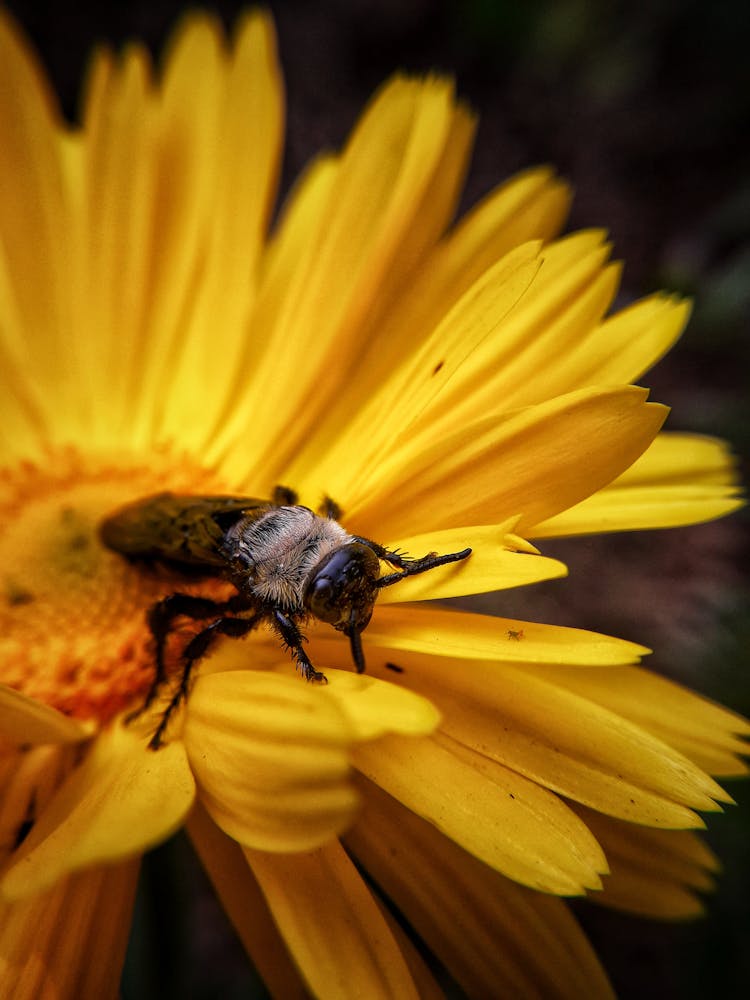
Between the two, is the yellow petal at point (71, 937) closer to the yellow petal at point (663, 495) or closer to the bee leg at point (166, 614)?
the bee leg at point (166, 614)

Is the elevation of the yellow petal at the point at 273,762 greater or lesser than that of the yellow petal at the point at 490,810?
lesser

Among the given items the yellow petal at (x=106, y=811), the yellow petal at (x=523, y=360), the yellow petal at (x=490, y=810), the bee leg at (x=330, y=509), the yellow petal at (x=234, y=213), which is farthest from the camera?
the yellow petal at (x=234, y=213)

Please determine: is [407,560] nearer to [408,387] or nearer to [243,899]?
[408,387]

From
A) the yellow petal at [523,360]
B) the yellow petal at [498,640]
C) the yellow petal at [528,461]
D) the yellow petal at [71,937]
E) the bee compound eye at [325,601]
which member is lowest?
the yellow petal at [71,937]

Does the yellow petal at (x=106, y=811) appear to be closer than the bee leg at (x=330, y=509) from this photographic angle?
Yes

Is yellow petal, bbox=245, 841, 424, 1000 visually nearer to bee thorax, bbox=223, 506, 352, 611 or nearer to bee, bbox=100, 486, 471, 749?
bee, bbox=100, 486, 471, 749

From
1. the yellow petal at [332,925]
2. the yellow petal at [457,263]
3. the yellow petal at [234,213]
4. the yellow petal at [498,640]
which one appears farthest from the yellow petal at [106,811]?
the yellow petal at [234,213]

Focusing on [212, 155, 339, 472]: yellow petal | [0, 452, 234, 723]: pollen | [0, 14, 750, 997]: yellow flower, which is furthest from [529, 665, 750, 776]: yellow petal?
[212, 155, 339, 472]: yellow petal

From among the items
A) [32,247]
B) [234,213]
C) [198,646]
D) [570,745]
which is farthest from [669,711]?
[32,247]
